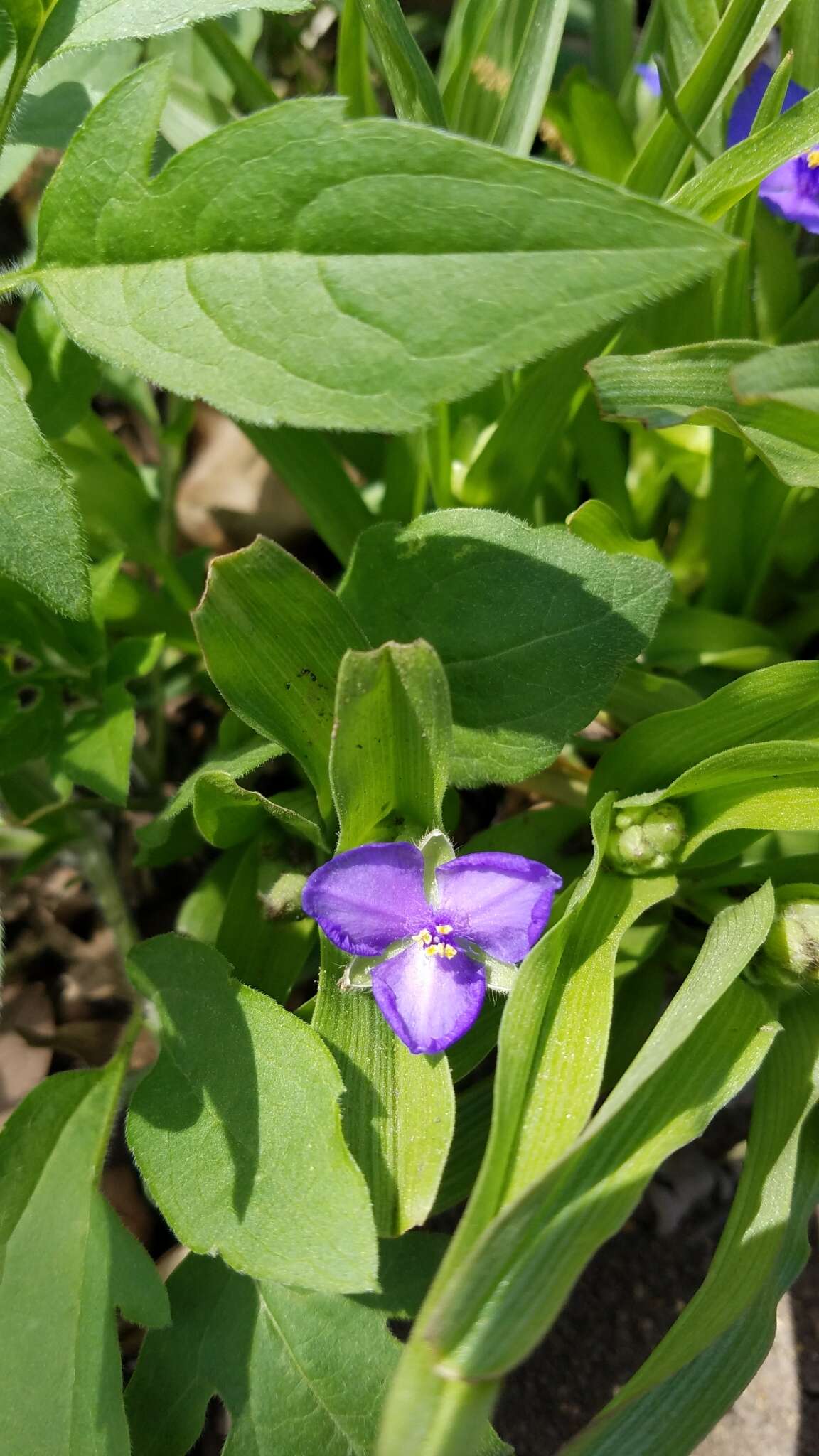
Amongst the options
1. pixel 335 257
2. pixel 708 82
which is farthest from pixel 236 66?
pixel 335 257

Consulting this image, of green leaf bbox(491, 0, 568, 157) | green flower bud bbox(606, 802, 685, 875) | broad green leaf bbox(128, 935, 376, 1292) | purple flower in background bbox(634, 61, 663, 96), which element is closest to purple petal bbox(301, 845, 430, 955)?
broad green leaf bbox(128, 935, 376, 1292)

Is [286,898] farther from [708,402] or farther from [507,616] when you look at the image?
[708,402]

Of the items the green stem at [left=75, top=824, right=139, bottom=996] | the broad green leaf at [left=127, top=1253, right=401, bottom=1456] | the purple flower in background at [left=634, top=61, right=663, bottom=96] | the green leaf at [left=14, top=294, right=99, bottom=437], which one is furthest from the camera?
the green stem at [left=75, top=824, right=139, bottom=996]

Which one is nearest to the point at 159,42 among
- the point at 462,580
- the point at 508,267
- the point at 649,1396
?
the point at 462,580

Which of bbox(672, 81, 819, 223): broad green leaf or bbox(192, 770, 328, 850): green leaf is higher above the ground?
bbox(672, 81, 819, 223): broad green leaf

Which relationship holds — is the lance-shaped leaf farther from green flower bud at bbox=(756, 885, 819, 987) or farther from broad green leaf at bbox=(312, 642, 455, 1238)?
green flower bud at bbox=(756, 885, 819, 987)

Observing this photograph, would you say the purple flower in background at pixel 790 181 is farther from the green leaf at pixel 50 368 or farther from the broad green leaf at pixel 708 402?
the green leaf at pixel 50 368
